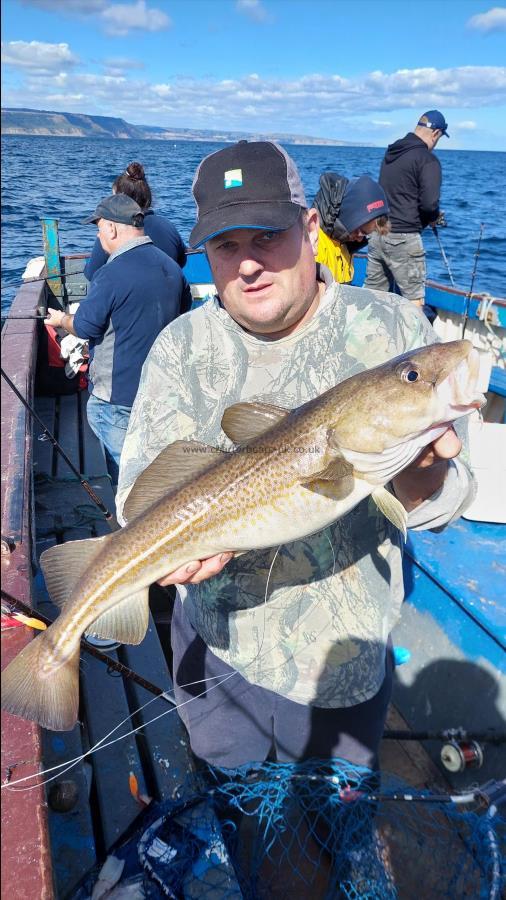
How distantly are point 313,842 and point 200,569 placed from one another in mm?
2080

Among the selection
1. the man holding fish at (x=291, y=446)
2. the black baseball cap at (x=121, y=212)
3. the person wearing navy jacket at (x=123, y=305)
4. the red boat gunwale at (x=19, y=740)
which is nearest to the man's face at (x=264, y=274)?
the man holding fish at (x=291, y=446)

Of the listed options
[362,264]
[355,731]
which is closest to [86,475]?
[355,731]

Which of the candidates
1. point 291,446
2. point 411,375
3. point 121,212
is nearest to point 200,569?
point 291,446

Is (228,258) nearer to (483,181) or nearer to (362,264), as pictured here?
(362,264)

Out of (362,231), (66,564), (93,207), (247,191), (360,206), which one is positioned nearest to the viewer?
(247,191)

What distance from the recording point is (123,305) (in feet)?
18.0

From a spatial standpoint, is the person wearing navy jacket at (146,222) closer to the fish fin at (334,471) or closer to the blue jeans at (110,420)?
the blue jeans at (110,420)

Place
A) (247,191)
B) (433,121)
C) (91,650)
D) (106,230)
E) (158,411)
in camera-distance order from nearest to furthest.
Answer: (247,191) → (158,411) → (91,650) → (106,230) → (433,121)

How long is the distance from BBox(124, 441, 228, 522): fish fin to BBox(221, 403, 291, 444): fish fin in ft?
0.38

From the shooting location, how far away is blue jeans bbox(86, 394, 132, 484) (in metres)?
5.84

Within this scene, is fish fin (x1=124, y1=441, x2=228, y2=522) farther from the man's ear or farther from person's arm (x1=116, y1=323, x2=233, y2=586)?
the man's ear

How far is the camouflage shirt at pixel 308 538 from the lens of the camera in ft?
8.29

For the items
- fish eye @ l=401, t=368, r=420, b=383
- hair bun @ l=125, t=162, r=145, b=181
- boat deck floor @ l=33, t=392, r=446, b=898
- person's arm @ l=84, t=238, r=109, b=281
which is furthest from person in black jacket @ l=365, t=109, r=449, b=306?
fish eye @ l=401, t=368, r=420, b=383

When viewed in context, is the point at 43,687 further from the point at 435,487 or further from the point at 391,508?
the point at 435,487
